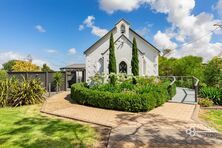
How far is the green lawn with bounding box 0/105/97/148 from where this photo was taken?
6.25 metres

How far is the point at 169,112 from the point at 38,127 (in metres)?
6.11

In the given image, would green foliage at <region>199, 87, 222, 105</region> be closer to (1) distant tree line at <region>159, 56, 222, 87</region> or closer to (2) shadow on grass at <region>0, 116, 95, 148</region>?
(1) distant tree line at <region>159, 56, 222, 87</region>

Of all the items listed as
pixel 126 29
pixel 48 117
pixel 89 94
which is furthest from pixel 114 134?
pixel 126 29

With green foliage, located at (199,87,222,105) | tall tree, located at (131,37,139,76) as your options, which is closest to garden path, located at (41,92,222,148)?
green foliage, located at (199,87,222,105)

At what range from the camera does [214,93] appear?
13797 mm

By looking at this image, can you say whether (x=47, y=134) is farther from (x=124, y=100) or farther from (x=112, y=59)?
(x=112, y=59)

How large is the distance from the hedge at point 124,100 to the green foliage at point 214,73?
7024 mm

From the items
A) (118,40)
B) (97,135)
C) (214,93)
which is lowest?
(97,135)

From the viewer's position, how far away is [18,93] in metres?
13.5

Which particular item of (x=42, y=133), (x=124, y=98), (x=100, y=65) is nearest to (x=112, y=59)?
(x=100, y=65)

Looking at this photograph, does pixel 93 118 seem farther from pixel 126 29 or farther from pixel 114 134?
pixel 126 29

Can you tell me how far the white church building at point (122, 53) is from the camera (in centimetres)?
2485

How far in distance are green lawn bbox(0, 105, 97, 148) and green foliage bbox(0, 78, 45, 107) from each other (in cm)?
353

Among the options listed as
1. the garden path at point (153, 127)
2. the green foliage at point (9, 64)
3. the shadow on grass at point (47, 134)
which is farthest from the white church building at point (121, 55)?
the green foliage at point (9, 64)
